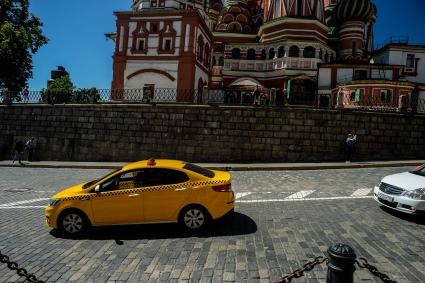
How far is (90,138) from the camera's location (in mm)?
21609

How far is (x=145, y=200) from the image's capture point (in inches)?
275

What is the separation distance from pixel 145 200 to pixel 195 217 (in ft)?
3.69

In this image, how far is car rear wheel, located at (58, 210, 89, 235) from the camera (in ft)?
23.5

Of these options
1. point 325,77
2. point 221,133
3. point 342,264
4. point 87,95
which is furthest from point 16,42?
point 342,264

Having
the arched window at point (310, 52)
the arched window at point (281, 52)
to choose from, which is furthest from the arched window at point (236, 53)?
the arched window at point (310, 52)

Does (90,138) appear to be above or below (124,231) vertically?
above

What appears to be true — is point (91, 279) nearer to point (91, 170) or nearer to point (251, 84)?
point (91, 170)

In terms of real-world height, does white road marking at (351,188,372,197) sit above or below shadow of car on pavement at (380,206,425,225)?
above

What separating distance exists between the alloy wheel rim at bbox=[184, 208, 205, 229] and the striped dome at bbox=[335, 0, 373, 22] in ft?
130

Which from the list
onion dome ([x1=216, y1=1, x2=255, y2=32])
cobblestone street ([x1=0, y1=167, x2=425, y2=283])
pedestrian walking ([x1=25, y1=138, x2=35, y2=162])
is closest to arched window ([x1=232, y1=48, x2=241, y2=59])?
onion dome ([x1=216, y1=1, x2=255, y2=32])

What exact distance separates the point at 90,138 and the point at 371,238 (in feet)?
62.1

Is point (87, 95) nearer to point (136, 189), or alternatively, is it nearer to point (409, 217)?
point (136, 189)

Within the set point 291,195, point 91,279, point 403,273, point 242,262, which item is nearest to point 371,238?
point 403,273

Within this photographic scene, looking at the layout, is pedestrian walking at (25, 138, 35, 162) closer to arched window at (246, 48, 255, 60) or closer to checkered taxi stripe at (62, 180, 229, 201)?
checkered taxi stripe at (62, 180, 229, 201)
